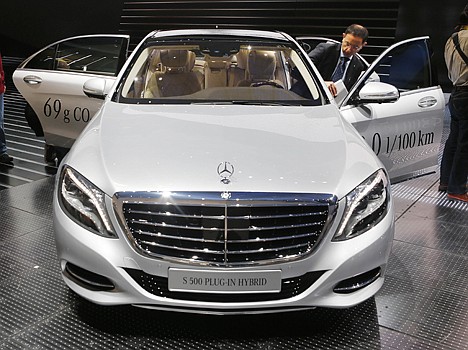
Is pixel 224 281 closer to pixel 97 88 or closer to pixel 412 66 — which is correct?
pixel 97 88

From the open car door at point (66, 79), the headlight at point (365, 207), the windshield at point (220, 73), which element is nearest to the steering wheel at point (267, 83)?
the windshield at point (220, 73)

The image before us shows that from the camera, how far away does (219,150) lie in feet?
7.53

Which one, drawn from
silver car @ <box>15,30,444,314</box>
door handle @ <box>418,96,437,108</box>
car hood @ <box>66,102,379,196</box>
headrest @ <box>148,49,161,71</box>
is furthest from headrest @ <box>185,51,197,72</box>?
door handle @ <box>418,96,437,108</box>

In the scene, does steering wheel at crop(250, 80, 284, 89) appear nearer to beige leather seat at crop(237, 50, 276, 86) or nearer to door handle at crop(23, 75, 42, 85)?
beige leather seat at crop(237, 50, 276, 86)

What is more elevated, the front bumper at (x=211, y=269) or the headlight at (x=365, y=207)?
the headlight at (x=365, y=207)

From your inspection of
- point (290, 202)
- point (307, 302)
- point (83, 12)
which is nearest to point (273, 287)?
point (307, 302)

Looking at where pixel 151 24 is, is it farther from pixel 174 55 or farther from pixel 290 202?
pixel 290 202

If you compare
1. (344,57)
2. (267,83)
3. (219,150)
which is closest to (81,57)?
(267,83)

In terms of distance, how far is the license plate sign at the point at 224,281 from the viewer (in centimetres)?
202

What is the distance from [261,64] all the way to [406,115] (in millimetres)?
1070

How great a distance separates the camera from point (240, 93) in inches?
121

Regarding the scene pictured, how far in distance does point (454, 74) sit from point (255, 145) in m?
2.44

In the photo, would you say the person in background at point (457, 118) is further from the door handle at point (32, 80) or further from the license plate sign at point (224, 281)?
the door handle at point (32, 80)

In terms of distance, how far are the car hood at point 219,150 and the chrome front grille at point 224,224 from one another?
0.05 m
